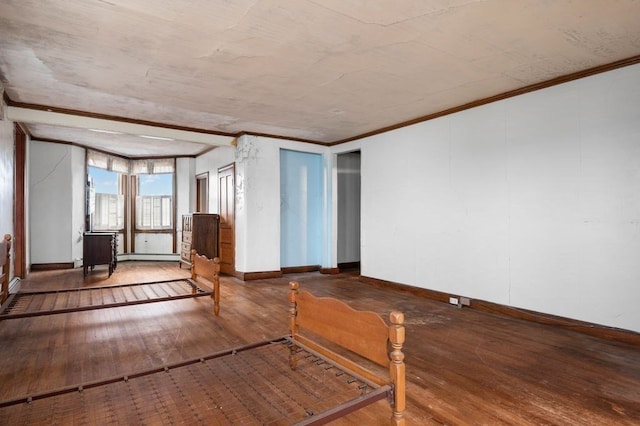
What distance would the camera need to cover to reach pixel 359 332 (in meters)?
1.76

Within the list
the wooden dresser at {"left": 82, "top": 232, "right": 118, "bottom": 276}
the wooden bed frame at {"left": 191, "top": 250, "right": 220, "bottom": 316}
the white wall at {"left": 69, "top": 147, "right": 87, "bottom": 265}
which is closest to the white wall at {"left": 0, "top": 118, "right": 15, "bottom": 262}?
the wooden dresser at {"left": 82, "top": 232, "right": 118, "bottom": 276}

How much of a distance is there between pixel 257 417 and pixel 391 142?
4.69 metres

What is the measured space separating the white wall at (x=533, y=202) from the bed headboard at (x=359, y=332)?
2.96m

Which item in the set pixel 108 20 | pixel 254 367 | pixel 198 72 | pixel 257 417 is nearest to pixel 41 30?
pixel 108 20

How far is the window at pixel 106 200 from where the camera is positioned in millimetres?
8109

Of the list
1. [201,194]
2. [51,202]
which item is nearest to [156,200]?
[201,194]

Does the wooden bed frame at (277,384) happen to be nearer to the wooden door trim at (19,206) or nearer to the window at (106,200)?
the wooden door trim at (19,206)

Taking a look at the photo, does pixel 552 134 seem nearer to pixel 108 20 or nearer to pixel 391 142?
pixel 391 142

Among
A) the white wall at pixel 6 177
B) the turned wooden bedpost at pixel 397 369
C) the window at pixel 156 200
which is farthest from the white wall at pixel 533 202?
the window at pixel 156 200

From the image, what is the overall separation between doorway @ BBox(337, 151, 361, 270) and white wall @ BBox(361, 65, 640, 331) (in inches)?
81.2

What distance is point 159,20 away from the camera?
8.61ft

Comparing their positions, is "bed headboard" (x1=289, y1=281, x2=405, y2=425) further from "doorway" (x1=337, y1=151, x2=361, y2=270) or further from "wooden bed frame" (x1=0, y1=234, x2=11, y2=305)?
"doorway" (x1=337, y1=151, x2=361, y2=270)

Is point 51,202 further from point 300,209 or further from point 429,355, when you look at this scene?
point 429,355

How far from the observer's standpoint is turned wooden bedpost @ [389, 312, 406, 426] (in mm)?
1462
